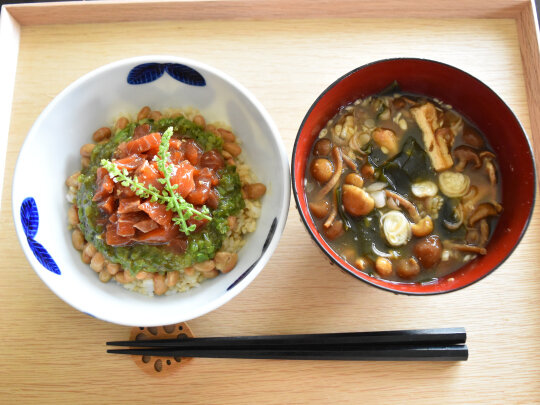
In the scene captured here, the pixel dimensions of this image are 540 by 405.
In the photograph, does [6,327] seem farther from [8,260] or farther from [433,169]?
[433,169]

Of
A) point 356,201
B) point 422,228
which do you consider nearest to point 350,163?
point 356,201

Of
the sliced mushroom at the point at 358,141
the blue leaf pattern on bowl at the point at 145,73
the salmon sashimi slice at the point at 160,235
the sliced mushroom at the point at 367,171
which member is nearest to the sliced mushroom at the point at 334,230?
the sliced mushroom at the point at 367,171

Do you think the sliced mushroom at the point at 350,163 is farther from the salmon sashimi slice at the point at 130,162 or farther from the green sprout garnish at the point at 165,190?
the salmon sashimi slice at the point at 130,162

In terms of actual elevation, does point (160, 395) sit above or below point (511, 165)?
below

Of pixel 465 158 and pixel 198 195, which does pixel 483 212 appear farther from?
pixel 198 195

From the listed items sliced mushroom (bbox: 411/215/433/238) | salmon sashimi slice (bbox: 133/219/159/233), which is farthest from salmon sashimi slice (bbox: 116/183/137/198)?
sliced mushroom (bbox: 411/215/433/238)

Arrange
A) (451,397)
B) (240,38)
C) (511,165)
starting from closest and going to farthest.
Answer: (511,165) → (451,397) → (240,38)

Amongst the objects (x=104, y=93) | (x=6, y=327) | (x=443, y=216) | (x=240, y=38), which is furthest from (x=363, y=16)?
(x=6, y=327)
